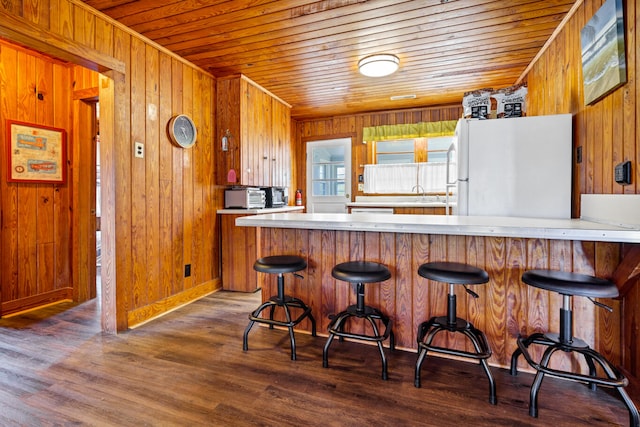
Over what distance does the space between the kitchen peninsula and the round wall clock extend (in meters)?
1.34

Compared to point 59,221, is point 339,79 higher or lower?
higher

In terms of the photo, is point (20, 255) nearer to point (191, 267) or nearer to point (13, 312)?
point (13, 312)

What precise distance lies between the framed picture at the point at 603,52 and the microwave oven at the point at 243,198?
3.04m

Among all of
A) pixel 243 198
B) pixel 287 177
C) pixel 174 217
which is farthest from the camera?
pixel 287 177

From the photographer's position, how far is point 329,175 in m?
5.56

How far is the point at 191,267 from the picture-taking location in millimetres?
3254

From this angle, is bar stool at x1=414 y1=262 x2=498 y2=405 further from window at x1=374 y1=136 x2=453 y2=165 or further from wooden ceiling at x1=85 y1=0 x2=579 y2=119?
window at x1=374 y1=136 x2=453 y2=165

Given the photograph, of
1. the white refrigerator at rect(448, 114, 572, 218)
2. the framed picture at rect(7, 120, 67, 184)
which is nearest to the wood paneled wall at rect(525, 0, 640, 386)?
the white refrigerator at rect(448, 114, 572, 218)

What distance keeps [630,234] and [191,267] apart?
3305 millimetres

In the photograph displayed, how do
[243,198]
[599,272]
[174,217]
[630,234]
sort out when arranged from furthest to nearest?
[243,198] → [174,217] → [599,272] → [630,234]

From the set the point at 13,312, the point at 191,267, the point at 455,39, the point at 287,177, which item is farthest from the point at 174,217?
the point at 455,39

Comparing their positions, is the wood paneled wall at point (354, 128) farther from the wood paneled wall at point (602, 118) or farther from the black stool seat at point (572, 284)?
the black stool seat at point (572, 284)

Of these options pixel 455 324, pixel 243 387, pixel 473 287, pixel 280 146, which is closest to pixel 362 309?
pixel 455 324

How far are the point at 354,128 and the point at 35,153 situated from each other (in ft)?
13.5
